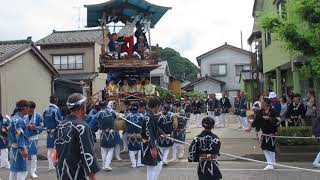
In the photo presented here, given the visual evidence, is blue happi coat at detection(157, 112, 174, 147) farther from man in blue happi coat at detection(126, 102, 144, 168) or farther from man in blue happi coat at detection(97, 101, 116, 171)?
man in blue happi coat at detection(97, 101, 116, 171)

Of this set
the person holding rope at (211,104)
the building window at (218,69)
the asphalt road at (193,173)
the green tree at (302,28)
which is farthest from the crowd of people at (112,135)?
the building window at (218,69)

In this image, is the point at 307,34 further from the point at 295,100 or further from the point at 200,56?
the point at 200,56

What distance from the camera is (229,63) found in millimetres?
57594

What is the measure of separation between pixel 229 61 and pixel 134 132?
4504cm

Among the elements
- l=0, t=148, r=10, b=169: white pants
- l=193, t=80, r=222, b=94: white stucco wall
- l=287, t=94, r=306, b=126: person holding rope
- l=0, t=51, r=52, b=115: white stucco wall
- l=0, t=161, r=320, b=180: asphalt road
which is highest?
l=193, t=80, r=222, b=94: white stucco wall

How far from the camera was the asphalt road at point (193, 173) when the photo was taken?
11.4 m

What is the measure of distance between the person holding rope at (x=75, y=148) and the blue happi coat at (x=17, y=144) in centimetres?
381

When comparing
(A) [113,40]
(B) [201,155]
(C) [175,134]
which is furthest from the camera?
(A) [113,40]

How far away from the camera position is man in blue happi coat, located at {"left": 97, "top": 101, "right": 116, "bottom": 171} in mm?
13312

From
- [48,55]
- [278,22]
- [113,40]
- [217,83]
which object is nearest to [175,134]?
[278,22]

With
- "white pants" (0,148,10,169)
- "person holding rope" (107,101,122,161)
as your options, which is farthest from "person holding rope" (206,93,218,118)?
"white pants" (0,148,10,169)

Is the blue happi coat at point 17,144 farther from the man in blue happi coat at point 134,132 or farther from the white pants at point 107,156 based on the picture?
the man in blue happi coat at point 134,132

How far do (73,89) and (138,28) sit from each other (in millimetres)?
17970

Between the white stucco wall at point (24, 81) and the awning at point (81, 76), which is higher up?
the awning at point (81, 76)
